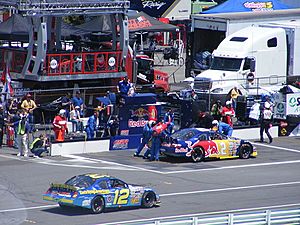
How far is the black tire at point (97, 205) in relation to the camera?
23.7m

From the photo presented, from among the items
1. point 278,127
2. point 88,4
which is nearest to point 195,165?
point 278,127

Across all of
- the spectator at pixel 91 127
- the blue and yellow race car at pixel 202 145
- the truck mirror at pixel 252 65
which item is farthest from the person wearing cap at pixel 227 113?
the truck mirror at pixel 252 65

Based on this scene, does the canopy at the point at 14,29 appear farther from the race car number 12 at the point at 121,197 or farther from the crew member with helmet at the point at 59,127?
the race car number 12 at the point at 121,197

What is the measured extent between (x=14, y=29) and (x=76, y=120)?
10.5 meters

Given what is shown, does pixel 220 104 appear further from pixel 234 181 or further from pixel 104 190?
pixel 104 190

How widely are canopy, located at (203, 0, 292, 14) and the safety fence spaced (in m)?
27.0

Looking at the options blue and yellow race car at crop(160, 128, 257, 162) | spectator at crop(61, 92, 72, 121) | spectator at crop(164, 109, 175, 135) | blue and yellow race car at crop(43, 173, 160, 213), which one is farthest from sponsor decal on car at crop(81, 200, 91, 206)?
spectator at crop(61, 92, 72, 121)

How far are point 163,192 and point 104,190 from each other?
3437 millimetres

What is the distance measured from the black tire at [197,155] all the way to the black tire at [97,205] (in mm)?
7903

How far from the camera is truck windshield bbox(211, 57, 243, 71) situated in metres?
40.5

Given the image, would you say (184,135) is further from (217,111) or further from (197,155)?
(217,111)

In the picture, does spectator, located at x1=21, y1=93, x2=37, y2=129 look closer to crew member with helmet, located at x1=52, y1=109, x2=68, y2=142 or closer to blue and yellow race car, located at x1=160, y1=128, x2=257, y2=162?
crew member with helmet, located at x1=52, y1=109, x2=68, y2=142

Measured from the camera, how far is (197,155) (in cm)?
3152

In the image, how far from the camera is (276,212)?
21.7 metres
